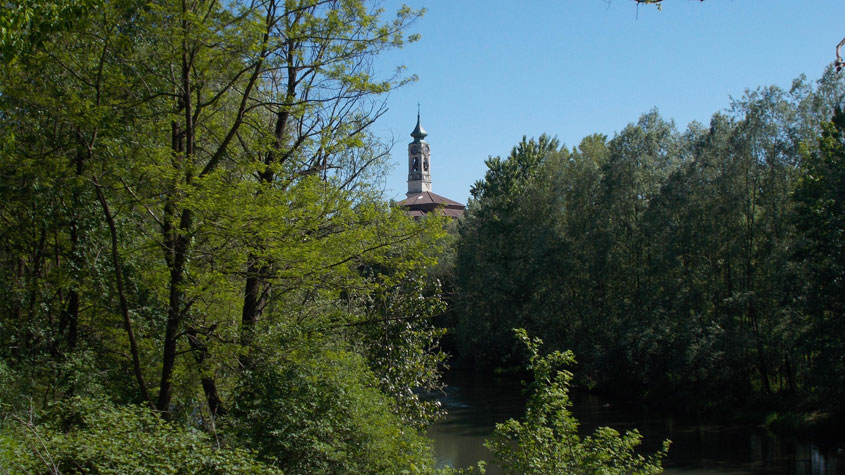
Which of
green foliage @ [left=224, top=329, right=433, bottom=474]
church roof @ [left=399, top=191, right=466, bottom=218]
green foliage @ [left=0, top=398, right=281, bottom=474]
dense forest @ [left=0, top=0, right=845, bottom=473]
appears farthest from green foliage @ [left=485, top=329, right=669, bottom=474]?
church roof @ [left=399, top=191, right=466, bottom=218]

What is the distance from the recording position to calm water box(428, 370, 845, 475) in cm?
1645

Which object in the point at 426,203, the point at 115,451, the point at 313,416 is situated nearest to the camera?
the point at 115,451

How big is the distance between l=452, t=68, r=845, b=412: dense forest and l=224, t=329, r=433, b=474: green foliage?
14321 millimetres

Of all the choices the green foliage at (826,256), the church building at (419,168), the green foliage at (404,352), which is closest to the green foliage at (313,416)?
the green foliage at (404,352)

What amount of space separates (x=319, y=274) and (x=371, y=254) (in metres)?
0.89

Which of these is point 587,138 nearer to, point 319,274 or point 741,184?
point 741,184

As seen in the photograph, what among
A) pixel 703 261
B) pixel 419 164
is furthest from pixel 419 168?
pixel 703 261

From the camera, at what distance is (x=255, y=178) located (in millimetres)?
9711

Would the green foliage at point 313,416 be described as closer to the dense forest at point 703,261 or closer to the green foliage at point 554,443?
the green foliage at point 554,443

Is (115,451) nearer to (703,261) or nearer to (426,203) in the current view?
(703,261)

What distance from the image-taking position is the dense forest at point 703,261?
713 inches

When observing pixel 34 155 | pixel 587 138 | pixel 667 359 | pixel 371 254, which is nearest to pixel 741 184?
pixel 667 359

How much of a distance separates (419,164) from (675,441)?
72.1 meters

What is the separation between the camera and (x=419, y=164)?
89.3 m
